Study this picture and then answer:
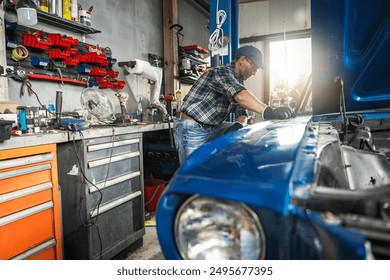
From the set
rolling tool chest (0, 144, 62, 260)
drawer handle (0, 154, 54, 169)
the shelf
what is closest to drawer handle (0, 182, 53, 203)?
rolling tool chest (0, 144, 62, 260)

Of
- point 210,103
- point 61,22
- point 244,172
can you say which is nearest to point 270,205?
point 244,172

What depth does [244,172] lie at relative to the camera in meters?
0.56

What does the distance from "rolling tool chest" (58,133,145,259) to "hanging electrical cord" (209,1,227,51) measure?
1.38m

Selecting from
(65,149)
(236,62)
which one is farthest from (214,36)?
(65,149)

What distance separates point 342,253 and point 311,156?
0.89ft

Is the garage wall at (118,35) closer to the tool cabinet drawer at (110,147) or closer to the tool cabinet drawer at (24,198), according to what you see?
the tool cabinet drawer at (110,147)

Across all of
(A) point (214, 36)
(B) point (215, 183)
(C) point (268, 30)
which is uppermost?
(C) point (268, 30)

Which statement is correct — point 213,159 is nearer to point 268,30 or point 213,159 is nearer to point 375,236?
point 375,236

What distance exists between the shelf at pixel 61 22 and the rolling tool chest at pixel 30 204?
123 centimetres

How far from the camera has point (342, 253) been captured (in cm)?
42

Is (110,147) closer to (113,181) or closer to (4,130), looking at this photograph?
(113,181)

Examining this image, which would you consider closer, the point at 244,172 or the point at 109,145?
the point at 244,172

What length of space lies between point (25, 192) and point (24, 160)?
0.16m

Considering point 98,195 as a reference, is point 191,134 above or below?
above
